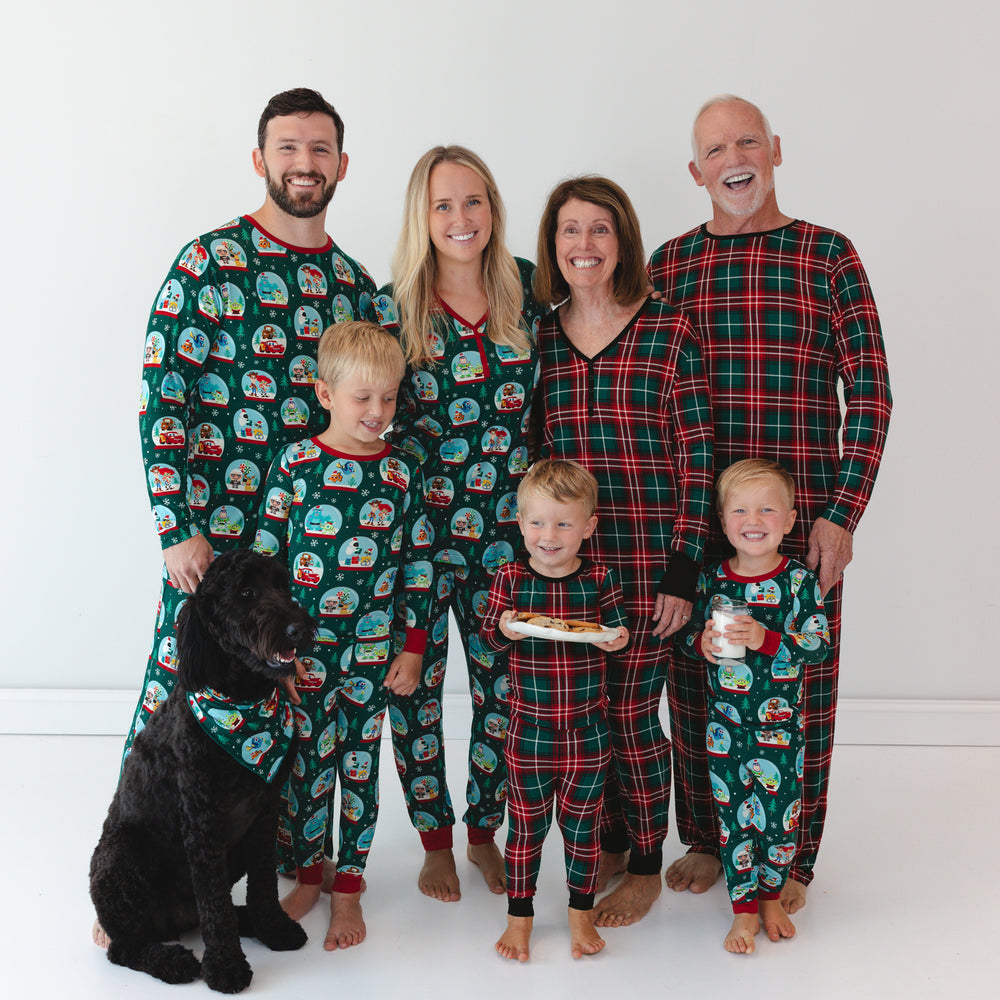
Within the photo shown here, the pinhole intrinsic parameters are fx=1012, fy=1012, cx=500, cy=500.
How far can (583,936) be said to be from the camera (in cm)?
243

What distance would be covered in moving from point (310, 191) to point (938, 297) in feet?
7.63

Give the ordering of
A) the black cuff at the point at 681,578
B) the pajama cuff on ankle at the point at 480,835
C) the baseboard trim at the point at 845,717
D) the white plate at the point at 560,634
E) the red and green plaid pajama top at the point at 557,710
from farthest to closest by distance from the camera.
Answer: the baseboard trim at the point at 845,717 → the pajama cuff on ankle at the point at 480,835 → the black cuff at the point at 681,578 → the red and green plaid pajama top at the point at 557,710 → the white plate at the point at 560,634

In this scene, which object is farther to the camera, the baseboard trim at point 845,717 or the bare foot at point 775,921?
the baseboard trim at point 845,717

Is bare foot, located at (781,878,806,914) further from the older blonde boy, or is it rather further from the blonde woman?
the older blonde boy

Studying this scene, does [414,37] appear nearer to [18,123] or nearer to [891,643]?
[18,123]

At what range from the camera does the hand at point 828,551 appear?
254 centimetres

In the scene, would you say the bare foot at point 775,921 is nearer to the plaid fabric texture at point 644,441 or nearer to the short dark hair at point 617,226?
the plaid fabric texture at point 644,441

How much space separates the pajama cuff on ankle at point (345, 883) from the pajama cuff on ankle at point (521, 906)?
0.39m

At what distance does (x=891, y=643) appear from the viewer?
3816mm

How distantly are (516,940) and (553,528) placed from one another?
996mm

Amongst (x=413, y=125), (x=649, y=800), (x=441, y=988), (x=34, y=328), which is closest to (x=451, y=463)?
(x=649, y=800)

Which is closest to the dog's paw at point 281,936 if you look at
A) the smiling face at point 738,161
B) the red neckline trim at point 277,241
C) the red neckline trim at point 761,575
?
the red neckline trim at point 761,575

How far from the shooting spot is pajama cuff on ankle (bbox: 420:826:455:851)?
279 cm

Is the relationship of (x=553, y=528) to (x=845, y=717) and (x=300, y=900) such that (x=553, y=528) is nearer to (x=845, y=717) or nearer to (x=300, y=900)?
(x=300, y=900)
